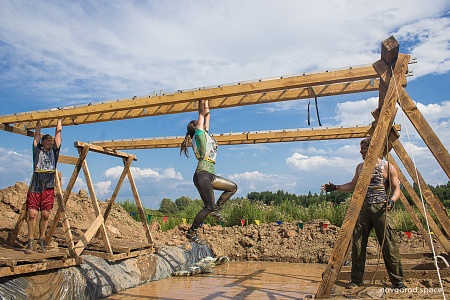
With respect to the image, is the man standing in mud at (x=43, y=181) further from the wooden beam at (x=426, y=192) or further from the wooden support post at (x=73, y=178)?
the wooden beam at (x=426, y=192)

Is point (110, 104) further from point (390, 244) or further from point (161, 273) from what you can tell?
point (390, 244)

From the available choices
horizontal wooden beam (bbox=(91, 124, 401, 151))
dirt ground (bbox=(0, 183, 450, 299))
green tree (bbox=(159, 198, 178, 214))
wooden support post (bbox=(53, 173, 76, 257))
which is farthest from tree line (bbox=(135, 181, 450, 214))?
wooden support post (bbox=(53, 173, 76, 257))

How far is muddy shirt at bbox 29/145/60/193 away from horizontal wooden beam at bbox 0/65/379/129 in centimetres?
73

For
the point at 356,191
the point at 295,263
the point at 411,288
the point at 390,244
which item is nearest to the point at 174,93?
the point at 356,191

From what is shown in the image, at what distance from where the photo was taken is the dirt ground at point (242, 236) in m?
11.0

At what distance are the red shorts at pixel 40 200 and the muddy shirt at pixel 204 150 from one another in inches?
126

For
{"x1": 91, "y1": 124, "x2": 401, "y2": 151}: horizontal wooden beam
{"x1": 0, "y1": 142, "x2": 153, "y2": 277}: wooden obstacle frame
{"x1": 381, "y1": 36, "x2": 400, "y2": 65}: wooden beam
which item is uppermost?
{"x1": 91, "y1": 124, "x2": 401, "y2": 151}: horizontal wooden beam

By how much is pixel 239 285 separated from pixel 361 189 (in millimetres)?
4128

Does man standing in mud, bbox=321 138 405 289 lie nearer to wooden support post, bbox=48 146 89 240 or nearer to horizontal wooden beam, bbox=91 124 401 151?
horizontal wooden beam, bbox=91 124 401 151

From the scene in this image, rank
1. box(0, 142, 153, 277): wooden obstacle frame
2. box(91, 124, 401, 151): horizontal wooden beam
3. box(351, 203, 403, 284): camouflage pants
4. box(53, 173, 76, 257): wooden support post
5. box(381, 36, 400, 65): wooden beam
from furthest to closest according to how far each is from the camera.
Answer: box(91, 124, 401, 151): horizontal wooden beam → box(53, 173, 76, 257): wooden support post → box(0, 142, 153, 277): wooden obstacle frame → box(351, 203, 403, 284): camouflage pants → box(381, 36, 400, 65): wooden beam

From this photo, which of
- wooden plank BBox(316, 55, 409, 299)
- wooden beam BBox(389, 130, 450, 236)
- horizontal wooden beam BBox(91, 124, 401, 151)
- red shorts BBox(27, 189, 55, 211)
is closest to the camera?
wooden plank BBox(316, 55, 409, 299)

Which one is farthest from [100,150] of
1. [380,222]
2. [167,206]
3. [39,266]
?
[167,206]

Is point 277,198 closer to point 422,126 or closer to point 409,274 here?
point 409,274

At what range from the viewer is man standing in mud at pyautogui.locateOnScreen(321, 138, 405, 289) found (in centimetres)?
535
